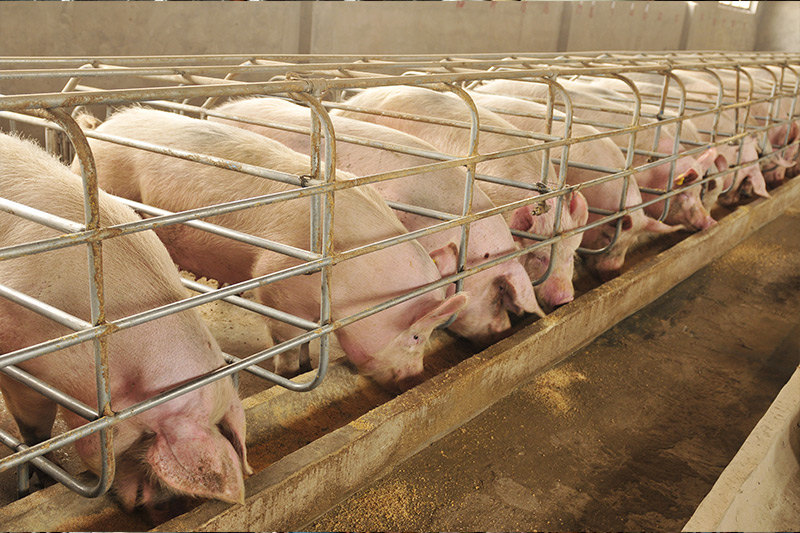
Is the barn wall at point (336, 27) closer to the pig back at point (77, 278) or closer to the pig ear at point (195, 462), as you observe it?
the pig back at point (77, 278)

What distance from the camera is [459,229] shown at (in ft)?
11.5

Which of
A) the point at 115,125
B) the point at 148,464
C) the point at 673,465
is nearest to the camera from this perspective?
the point at 148,464

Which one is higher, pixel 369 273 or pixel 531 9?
pixel 531 9

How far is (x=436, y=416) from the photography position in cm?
280

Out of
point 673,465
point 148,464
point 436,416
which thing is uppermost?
point 148,464

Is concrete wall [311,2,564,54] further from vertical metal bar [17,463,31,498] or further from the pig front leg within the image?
vertical metal bar [17,463,31,498]

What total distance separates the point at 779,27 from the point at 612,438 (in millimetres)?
22262

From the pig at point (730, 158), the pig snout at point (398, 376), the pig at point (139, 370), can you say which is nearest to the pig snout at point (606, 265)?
the pig at point (730, 158)

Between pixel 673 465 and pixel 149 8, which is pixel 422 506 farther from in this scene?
pixel 149 8

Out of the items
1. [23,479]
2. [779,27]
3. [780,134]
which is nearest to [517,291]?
[23,479]

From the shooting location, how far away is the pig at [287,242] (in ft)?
9.30

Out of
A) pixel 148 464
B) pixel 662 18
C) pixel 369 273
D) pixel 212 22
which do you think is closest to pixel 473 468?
pixel 369 273

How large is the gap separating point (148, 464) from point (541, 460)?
1.54 metres

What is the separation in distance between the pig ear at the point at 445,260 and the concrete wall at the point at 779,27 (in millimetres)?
21944
